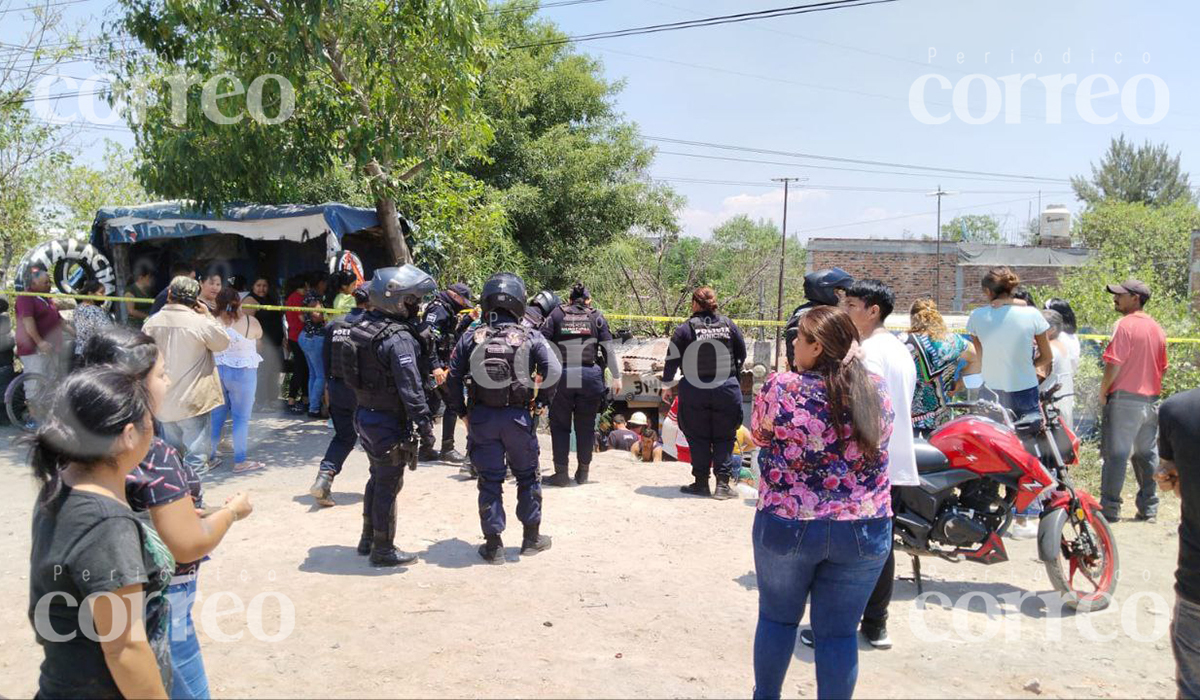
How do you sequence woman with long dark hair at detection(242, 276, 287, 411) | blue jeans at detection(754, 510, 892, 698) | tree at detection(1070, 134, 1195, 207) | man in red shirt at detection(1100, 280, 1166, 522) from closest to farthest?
1. blue jeans at detection(754, 510, 892, 698)
2. man in red shirt at detection(1100, 280, 1166, 522)
3. woman with long dark hair at detection(242, 276, 287, 411)
4. tree at detection(1070, 134, 1195, 207)

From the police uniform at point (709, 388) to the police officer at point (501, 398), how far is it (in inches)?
75.1

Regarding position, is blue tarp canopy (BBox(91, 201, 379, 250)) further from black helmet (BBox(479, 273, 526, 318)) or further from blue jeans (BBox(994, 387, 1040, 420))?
blue jeans (BBox(994, 387, 1040, 420))

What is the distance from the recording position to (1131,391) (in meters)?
7.05

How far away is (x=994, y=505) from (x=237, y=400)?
612 centimetres

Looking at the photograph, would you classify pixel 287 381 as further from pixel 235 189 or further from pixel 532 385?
pixel 532 385

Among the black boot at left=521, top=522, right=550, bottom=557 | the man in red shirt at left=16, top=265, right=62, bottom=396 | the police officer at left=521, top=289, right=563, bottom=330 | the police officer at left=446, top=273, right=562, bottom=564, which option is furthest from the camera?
the man in red shirt at left=16, top=265, right=62, bottom=396

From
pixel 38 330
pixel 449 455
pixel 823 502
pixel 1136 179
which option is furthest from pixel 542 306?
pixel 1136 179

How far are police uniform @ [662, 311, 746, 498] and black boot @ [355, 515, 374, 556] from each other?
2831 millimetres

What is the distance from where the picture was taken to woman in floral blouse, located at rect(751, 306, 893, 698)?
3.15 m

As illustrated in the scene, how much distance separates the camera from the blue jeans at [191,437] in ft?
21.6

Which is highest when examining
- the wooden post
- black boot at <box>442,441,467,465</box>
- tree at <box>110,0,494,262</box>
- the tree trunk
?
tree at <box>110,0,494,262</box>

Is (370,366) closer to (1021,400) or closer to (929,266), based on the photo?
Answer: (1021,400)

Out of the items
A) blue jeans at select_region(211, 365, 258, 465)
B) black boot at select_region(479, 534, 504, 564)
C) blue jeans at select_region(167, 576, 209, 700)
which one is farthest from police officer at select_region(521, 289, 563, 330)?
blue jeans at select_region(167, 576, 209, 700)

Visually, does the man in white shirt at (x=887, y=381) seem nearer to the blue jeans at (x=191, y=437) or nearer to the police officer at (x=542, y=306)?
the police officer at (x=542, y=306)
